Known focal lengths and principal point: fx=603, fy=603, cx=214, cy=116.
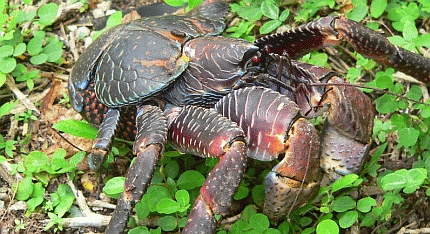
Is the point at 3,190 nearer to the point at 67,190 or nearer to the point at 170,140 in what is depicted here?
the point at 67,190

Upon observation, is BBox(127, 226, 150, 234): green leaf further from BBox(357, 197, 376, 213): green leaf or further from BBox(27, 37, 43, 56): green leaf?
BBox(27, 37, 43, 56): green leaf

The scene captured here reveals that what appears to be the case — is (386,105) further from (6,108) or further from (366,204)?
(6,108)

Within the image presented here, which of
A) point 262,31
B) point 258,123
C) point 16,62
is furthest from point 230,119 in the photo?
point 16,62

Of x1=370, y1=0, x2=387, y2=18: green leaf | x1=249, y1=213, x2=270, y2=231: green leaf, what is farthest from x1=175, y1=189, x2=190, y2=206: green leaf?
x1=370, y1=0, x2=387, y2=18: green leaf

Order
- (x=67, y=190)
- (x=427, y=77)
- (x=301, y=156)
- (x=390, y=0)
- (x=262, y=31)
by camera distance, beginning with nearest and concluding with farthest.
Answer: (x=301, y=156), (x=427, y=77), (x=67, y=190), (x=262, y=31), (x=390, y=0)

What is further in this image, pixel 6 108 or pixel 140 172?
pixel 6 108

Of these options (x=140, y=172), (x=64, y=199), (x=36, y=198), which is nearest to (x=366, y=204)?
(x=140, y=172)

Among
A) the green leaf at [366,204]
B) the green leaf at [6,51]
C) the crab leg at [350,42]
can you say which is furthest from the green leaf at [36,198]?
the green leaf at [366,204]
